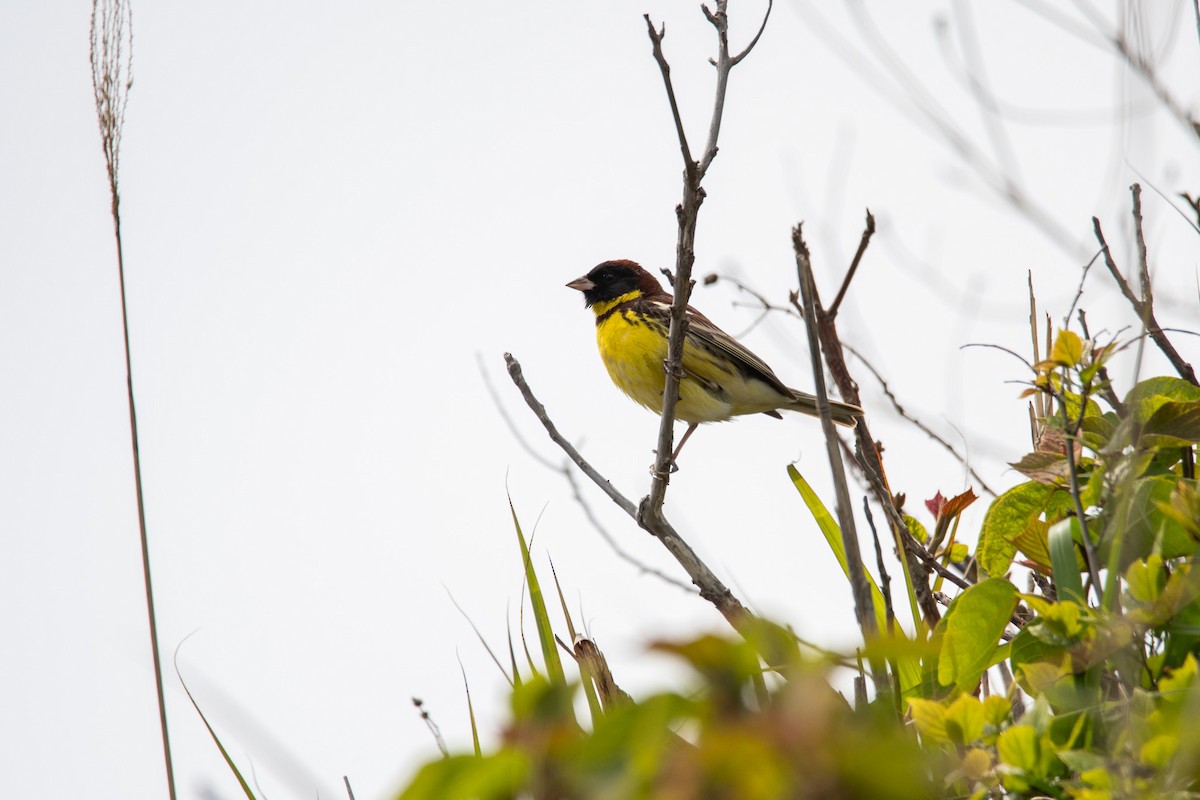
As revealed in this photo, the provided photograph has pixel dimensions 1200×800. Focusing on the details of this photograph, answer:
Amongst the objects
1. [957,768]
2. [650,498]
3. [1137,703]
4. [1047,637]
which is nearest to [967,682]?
[1047,637]

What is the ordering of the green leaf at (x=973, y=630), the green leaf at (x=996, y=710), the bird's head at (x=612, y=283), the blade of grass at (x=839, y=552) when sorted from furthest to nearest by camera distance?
1. the bird's head at (x=612, y=283)
2. the blade of grass at (x=839, y=552)
3. the green leaf at (x=973, y=630)
4. the green leaf at (x=996, y=710)

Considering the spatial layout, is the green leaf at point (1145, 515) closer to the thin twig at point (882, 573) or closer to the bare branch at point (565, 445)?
the thin twig at point (882, 573)

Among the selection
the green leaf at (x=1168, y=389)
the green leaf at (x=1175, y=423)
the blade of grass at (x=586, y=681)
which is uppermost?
the green leaf at (x=1168, y=389)

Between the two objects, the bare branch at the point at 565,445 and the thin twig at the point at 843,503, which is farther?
the bare branch at the point at 565,445

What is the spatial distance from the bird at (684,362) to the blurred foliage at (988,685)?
3806mm

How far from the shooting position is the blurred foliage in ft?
2.62

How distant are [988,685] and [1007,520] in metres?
0.35

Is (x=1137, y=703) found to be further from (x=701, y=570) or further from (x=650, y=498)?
(x=650, y=498)

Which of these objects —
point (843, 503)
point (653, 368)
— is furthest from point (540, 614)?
point (653, 368)

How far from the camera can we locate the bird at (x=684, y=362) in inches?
266

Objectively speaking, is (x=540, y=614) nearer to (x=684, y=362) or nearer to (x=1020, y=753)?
(x=1020, y=753)

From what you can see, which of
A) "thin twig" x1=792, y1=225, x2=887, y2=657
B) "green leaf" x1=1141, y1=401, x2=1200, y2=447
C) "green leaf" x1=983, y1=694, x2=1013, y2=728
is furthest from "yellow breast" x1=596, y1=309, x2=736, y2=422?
"green leaf" x1=983, y1=694, x2=1013, y2=728

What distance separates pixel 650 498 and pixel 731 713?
3129mm

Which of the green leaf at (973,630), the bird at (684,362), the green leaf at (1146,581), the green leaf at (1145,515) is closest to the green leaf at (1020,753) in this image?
the green leaf at (1146,581)
